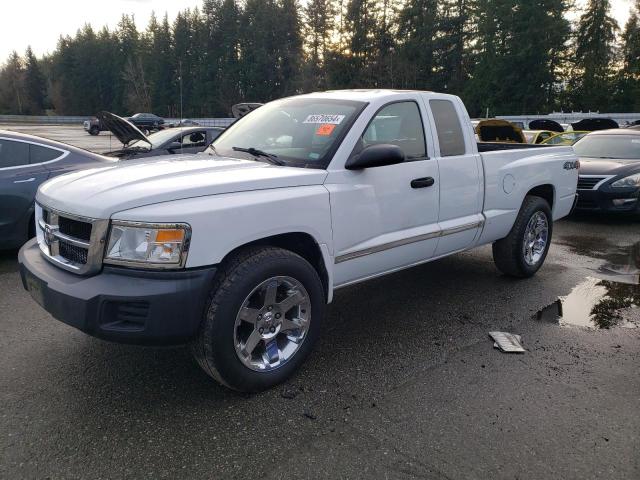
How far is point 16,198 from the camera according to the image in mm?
5516

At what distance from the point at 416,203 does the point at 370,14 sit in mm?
68029

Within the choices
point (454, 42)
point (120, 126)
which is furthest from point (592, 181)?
point (454, 42)

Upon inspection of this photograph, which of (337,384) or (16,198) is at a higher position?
(16,198)

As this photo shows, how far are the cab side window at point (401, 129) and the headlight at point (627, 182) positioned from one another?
5.90 metres

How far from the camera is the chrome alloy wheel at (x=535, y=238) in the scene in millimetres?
5377

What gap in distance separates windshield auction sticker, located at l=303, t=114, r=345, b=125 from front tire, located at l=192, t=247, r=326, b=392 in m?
1.13

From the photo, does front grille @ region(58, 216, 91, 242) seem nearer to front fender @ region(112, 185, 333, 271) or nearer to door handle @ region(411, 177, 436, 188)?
front fender @ region(112, 185, 333, 271)

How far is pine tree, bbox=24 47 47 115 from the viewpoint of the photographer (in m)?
103

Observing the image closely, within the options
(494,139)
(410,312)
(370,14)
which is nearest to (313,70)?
(370,14)

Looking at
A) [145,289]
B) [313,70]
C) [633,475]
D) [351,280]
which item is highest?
[313,70]

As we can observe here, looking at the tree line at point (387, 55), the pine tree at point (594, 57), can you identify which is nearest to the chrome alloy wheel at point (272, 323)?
the tree line at point (387, 55)

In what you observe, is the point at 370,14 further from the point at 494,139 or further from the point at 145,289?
the point at 145,289

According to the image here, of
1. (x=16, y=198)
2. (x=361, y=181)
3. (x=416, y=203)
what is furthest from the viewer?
(x=16, y=198)

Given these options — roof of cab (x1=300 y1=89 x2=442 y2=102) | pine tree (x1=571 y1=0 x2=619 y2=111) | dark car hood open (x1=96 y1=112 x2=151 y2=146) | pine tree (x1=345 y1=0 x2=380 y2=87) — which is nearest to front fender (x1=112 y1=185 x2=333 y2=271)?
roof of cab (x1=300 y1=89 x2=442 y2=102)
